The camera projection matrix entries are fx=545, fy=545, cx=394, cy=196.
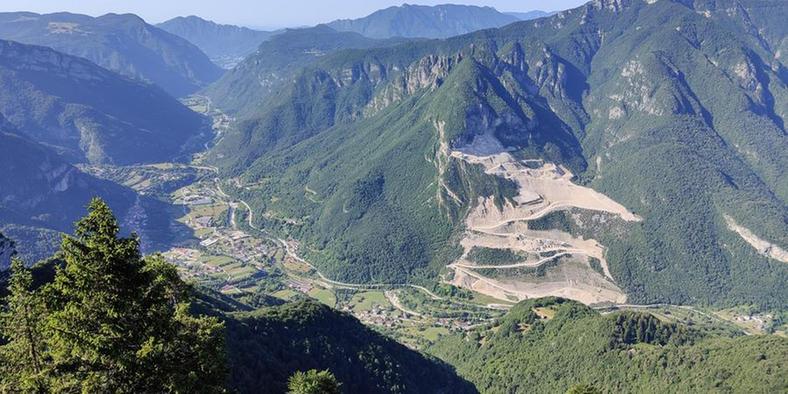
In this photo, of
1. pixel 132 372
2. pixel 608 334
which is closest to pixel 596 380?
pixel 608 334

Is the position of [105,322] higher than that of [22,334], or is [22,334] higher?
[105,322]

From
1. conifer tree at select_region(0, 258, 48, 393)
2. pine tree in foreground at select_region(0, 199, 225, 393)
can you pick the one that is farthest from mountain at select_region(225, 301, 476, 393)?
pine tree in foreground at select_region(0, 199, 225, 393)

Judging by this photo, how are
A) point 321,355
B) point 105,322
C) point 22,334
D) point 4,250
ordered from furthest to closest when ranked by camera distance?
point 4,250 → point 321,355 → point 22,334 → point 105,322

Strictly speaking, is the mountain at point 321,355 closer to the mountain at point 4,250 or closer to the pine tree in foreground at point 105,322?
the pine tree in foreground at point 105,322

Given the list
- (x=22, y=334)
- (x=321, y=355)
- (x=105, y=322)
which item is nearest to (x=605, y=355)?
(x=321, y=355)

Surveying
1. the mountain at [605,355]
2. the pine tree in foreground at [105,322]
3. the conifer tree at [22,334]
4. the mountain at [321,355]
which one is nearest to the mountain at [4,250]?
the mountain at [321,355]

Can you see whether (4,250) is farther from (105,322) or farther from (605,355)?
(605,355)
